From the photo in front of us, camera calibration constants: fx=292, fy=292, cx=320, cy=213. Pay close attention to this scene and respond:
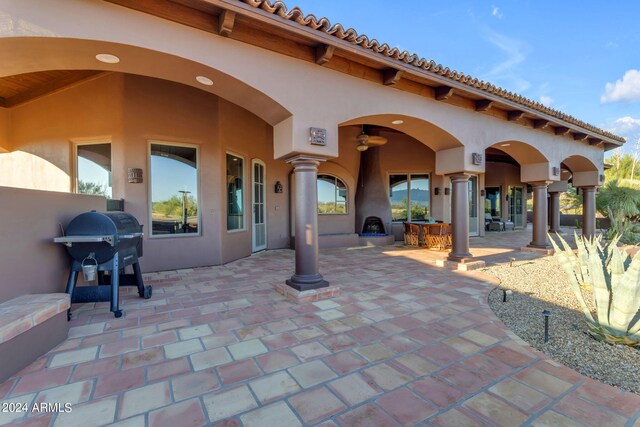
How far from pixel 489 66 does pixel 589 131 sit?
9886 mm

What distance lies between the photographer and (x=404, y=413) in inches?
71.1

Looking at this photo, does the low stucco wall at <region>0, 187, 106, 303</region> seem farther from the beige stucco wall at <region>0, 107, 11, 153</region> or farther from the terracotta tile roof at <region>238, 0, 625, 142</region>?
the beige stucco wall at <region>0, 107, 11, 153</region>

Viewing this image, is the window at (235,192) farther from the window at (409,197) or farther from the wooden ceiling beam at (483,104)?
the window at (409,197)

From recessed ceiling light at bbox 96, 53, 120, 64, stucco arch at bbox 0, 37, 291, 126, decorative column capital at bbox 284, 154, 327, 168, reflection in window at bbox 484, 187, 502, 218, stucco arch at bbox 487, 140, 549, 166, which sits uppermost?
recessed ceiling light at bbox 96, 53, 120, 64

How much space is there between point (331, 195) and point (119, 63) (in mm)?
7044

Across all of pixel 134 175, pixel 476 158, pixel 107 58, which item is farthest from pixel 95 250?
pixel 476 158

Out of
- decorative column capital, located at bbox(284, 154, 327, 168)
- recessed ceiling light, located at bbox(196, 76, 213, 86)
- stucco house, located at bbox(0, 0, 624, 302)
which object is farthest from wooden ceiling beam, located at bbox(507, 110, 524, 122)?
recessed ceiling light, located at bbox(196, 76, 213, 86)

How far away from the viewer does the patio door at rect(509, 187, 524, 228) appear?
15758mm

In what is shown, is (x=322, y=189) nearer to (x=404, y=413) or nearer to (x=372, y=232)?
(x=372, y=232)

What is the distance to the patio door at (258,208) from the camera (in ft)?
25.3

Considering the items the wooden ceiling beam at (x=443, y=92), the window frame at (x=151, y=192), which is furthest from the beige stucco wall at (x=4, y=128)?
the wooden ceiling beam at (x=443, y=92)

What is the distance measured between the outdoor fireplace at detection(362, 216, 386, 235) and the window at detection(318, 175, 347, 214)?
887 millimetres

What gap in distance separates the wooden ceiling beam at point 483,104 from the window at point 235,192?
5.39 metres

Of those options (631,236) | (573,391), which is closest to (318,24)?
(573,391)
